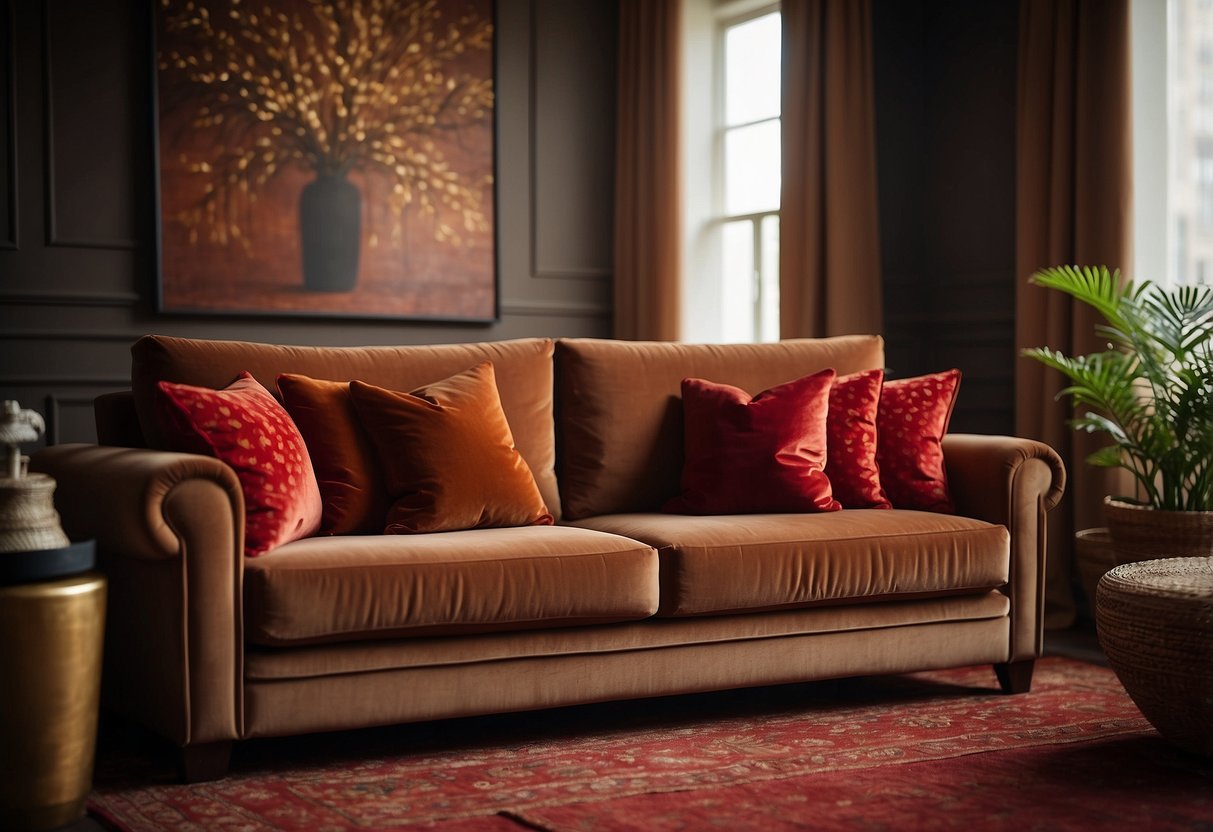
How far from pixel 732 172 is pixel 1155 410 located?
2.54 metres

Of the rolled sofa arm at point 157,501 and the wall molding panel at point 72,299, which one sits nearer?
the rolled sofa arm at point 157,501

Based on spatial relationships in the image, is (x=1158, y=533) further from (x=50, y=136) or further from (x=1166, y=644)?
(x=50, y=136)

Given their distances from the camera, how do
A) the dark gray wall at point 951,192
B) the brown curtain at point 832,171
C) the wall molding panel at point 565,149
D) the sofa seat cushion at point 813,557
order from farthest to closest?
the wall molding panel at point 565,149
the brown curtain at point 832,171
the dark gray wall at point 951,192
the sofa seat cushion at point 813,557

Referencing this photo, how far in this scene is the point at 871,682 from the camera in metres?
3.36

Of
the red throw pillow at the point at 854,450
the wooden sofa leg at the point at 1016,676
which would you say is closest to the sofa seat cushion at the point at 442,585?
the red throw pillow at the point at 854,450

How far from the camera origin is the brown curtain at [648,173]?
18.2ft

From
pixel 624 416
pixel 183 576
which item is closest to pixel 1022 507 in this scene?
pixel 624 416

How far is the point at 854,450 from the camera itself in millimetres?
3307

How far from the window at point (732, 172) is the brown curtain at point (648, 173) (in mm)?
91

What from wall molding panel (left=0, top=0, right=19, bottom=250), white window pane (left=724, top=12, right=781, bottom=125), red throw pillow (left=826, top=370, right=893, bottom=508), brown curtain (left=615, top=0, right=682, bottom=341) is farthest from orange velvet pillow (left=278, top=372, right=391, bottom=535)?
white window pane (left=724, top=12, right=781, bottom=125)

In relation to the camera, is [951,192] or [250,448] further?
[951,192]

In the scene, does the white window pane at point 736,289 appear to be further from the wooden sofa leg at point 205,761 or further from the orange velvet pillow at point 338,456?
the wooden sofa leg at point 205,761

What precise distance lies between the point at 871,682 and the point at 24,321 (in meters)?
3.25

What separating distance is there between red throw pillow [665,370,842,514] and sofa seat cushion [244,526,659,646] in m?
0.48
